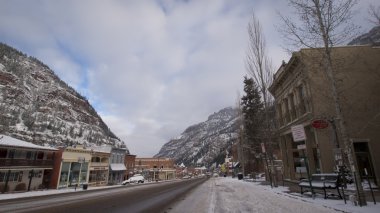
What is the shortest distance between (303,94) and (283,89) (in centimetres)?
518

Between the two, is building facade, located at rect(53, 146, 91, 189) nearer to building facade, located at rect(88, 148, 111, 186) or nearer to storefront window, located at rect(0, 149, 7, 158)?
building facade, located at rect(88, 148, 111, 186)

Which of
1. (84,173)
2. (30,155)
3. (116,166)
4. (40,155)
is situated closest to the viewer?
(30,155)

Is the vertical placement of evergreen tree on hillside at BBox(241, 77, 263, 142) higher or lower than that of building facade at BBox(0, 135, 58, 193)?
higher

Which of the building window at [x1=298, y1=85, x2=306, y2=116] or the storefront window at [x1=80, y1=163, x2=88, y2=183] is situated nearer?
the building window at [x1=298, y1=85, x2=306, y2=116]

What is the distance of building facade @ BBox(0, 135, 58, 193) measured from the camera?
37688 mm

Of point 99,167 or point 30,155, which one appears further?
point 99,167

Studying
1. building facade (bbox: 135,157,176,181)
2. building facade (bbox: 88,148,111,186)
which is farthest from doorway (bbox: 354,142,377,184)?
building facade (bbox: 135,157,176,181)

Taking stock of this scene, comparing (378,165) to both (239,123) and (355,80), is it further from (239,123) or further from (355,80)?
(239,123)

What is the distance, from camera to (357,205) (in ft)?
34.6

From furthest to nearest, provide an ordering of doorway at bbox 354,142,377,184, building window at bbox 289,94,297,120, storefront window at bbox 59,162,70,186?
storefront window at bbox 59,162,70,186 → building window at bbox 289,94,297,120 → doorway at bbox 354,142,377,184

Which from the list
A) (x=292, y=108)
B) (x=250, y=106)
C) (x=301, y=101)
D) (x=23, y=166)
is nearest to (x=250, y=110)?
(x=250, y=106)

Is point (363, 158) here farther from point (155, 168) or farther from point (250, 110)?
point (155, 168)

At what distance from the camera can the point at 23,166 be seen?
133 ft

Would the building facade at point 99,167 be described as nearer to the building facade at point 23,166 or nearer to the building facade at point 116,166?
the building facade at point 116,166
